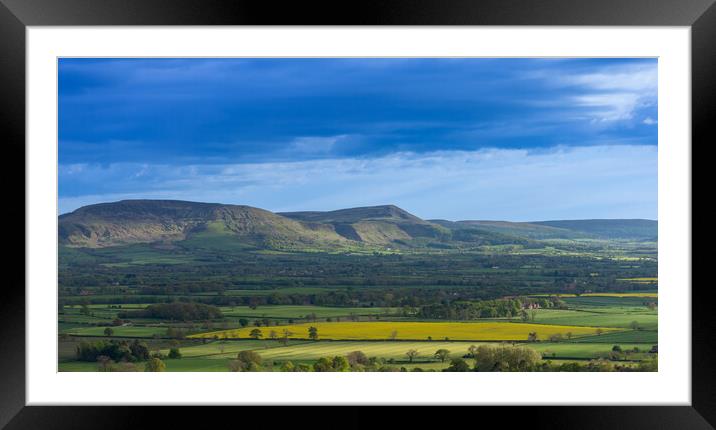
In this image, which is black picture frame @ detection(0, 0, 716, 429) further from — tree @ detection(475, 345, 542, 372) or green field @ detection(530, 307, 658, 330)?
green field @ detection(530, 307, 658, 330)

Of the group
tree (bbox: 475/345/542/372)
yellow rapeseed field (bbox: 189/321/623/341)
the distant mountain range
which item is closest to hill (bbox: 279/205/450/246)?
the distant mountain range

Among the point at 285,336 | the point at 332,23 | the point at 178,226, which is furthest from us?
the point at 178,226

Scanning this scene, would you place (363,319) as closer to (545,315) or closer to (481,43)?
(545,315)

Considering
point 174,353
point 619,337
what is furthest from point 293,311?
point 619,337

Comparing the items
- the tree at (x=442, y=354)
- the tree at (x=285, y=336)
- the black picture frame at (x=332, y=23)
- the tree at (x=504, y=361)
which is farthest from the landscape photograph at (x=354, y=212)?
the black picture frame at (x=332, y=23)

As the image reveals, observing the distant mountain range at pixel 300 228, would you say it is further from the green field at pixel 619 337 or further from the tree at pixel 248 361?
the tree at pixel 248 361

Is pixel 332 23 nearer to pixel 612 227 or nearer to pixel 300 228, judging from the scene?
pixel 300 228

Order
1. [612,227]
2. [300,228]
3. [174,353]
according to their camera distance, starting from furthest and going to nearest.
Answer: [300,228]
[612,227]
[174,353]
